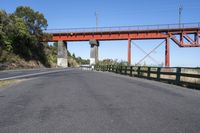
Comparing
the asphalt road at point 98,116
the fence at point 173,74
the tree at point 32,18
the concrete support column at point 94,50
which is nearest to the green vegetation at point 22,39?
the tree at point 32,18

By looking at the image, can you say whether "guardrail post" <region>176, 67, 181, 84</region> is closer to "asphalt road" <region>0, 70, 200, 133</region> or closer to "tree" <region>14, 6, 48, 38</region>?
"asphalt road" <region>0, 70, 200, 133</region>

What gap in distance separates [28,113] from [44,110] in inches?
20.6

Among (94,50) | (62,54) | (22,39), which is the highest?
(22,39)

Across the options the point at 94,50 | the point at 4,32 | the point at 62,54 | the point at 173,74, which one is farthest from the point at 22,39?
the point at 173,74

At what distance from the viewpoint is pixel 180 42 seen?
6444 cm

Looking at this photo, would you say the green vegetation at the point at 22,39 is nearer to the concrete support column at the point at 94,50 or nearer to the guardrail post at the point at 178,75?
the concrete support column at the point at 94,50

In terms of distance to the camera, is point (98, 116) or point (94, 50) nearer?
point (98, 116)

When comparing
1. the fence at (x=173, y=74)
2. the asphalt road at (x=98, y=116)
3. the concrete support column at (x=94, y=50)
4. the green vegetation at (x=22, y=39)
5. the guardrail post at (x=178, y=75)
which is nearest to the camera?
the asphalt road at (x=98, y=116)

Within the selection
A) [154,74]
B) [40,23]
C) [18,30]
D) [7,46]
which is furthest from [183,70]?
[40,23]

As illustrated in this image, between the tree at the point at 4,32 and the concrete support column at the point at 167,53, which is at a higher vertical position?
the tree at the point at 4,32

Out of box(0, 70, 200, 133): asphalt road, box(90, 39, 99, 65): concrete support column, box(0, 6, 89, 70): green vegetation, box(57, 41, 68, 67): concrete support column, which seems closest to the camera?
box(0, 70, 200, 133): asphalt road

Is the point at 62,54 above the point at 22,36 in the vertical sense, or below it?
below

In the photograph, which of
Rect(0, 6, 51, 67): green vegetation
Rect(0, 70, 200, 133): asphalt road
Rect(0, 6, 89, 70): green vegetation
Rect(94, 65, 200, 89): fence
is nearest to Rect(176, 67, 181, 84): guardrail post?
Rect(94, 65, 200, 89): fence

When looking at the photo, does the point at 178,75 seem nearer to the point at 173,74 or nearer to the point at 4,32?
the point at 173,74
